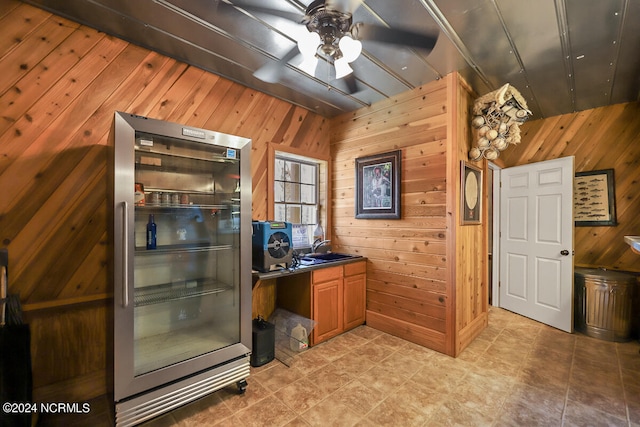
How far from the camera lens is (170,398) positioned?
165cm

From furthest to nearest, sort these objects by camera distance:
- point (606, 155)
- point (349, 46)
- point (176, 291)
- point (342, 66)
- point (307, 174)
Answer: point (307, 174) < point (606, 155) < point (176, 291) < point (342, 66) < point (349, 46)

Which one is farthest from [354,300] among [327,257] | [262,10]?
[262,10]

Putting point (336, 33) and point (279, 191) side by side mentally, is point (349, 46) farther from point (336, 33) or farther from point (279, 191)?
point (279, 191)

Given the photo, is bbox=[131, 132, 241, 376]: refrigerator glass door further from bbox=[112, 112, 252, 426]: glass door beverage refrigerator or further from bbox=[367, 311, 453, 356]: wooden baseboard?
bbox=[367, 311, 453, 356]: wooden baseboard

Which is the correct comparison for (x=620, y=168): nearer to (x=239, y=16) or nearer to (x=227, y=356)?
(x=239, y=16)

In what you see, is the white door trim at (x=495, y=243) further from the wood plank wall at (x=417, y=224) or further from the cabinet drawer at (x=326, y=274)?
the cabinet drawer at (x=326, y=274)

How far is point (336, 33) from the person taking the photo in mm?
1700

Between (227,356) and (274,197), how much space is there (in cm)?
168

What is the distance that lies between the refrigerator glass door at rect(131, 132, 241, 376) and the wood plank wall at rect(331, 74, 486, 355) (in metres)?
1.71

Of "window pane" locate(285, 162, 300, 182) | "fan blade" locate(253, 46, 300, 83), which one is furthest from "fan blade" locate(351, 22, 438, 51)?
"window pane" locate(285, 162, 300, 182)

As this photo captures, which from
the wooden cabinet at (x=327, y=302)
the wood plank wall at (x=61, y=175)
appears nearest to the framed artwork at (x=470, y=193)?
the wooden cabinet at (x=327, y=302)

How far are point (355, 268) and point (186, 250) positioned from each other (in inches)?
71.4

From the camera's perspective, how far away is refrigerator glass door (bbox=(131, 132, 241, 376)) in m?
1.89

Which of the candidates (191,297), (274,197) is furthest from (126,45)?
(191,297)
